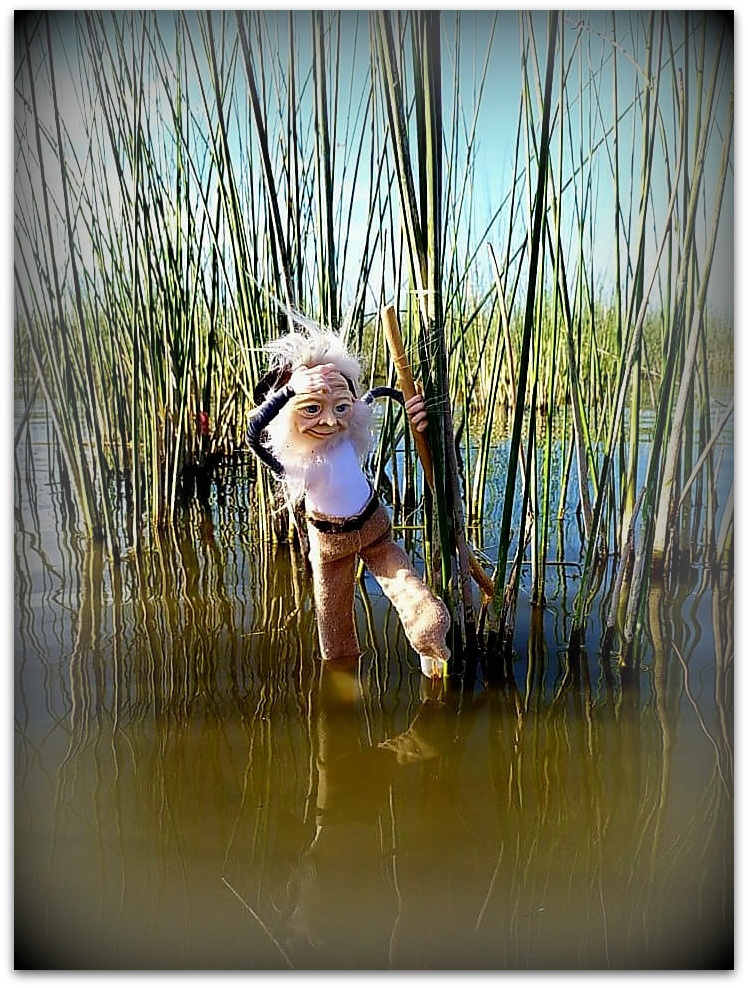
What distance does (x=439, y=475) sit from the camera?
1364mm

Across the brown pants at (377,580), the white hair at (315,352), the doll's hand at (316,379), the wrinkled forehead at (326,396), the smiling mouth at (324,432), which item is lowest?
the brown pants at (377,580)

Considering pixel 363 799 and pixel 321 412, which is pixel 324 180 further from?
pixel 363 799

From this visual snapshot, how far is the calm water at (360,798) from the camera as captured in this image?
1022 millimetres

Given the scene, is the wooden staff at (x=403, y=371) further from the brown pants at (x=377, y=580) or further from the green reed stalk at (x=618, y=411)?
the green reed stalk at (x=618, y=411)

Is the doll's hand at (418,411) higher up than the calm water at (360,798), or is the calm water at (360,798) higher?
the doll's hand at (418,411)

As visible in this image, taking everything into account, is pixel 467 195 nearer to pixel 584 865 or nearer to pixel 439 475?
pixel 439 475

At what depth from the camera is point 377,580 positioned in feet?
4.69

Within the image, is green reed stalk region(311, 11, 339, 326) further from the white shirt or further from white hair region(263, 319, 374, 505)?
the white shirt

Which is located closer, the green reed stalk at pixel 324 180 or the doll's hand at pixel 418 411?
the green reed stalk at pixel 324 180

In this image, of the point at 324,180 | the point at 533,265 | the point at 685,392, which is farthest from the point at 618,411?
the point at 324,180

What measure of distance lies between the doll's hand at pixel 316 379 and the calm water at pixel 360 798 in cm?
43

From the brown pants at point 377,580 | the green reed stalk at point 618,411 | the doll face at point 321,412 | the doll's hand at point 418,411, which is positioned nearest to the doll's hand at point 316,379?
the doll face at point 321,412

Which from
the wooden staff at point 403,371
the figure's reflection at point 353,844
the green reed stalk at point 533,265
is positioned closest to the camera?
the figure's reflection at point 353,844

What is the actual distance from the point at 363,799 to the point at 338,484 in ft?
1.52
